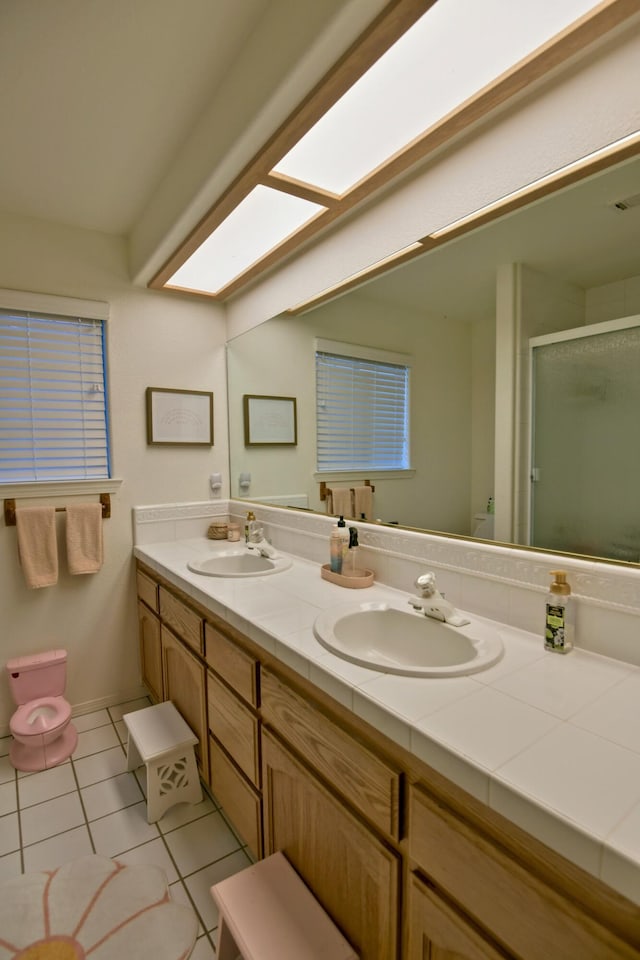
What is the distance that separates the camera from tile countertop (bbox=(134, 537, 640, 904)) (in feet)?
1.86

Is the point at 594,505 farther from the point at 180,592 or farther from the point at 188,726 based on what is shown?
the point at 188,726

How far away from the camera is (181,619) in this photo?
1839 mm

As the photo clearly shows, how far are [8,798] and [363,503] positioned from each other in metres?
1.80

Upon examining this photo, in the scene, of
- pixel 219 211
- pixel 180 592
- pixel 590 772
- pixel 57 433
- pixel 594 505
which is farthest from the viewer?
pixel 57 433

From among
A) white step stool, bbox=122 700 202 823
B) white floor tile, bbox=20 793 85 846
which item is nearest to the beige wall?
white floor tile, bbox=20 793 85 846

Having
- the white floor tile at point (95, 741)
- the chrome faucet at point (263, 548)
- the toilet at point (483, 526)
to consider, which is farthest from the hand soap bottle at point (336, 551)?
the white floor tile at point (95, 741)

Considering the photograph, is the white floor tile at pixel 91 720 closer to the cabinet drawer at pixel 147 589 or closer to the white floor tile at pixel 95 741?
the white floor tile at pixel 95 741

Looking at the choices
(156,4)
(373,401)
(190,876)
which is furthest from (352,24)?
(190,876)

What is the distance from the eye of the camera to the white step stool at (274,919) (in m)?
0.97

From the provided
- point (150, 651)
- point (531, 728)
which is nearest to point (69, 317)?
point (150, 651)

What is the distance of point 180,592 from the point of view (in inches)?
73.8

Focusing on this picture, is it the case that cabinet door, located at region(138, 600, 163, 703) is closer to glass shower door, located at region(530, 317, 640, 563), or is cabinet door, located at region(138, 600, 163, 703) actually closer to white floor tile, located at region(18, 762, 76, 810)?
white floor tile, located at region(18, 762, 76, 810)

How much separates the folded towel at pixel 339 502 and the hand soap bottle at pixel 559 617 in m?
0.90

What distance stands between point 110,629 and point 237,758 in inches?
50.6
